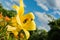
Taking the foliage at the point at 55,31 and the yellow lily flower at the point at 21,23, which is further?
the foliage at the point at 55,31

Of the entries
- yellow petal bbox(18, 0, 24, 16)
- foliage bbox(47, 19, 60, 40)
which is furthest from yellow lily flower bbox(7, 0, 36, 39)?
foliage bbox(47, 19, 60, 40)

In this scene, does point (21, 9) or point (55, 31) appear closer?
point (21, 9)

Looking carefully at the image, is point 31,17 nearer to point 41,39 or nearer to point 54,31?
point 54,31

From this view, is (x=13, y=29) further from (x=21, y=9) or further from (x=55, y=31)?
(x=55, y=31)

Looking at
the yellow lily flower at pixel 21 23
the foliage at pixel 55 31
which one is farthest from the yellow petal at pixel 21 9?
the foliage at pixel 55 31

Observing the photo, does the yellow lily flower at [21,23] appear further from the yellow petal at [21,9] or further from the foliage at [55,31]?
the foliage at [55,31]

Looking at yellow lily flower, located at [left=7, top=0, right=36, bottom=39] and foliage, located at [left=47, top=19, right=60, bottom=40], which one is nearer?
yellow lily flower, located at [left=7, top=0, right=36, bottom=39]

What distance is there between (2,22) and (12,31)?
6cm

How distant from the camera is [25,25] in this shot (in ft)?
3.18

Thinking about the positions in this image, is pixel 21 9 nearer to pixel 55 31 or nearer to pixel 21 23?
pixel 21 23

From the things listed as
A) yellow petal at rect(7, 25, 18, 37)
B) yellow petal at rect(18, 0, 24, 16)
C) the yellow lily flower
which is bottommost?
yellow petal at rect(7, 25, 18, 37)

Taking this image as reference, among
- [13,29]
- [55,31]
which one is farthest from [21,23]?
[55,31]

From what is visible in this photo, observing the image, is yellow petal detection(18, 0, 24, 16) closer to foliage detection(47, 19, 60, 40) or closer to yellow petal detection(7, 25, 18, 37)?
yellow petal detection(7, 25, 18, 37)

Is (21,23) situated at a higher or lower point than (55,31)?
higher
